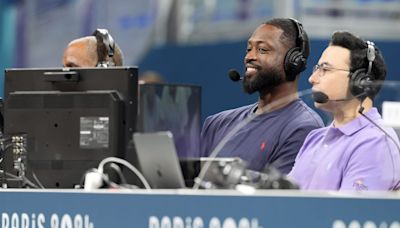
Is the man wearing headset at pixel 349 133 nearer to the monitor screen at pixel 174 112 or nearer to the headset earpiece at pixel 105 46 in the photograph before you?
the monitor screen at pixel 174 112

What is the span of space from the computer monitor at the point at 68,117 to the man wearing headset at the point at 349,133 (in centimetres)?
62

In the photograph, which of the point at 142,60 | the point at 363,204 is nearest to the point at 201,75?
the point at 142,60

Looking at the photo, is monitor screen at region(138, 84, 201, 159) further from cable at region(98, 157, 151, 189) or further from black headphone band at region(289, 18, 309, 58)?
black headphone band at region(289, 18, 309, 58)

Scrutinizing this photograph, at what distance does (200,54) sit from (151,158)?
460 centimetres

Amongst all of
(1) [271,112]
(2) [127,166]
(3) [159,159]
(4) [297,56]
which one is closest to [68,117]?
(2) [127,166]

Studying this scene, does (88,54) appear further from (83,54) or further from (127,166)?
(127,166)

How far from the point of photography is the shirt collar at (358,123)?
135 inches

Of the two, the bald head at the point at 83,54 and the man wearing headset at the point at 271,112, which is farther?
the bald head at the point at 83,54

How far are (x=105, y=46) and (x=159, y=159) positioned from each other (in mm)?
1359

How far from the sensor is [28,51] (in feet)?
28.8

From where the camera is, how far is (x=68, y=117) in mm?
3270

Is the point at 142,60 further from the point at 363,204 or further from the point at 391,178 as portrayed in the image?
the point at 363,204

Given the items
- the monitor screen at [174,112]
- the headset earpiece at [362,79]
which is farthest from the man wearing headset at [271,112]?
the monitor screen at [174,112]

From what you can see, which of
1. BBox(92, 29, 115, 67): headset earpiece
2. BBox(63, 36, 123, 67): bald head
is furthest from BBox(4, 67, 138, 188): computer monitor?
BBox(63, 36, 123, 67): bald head
